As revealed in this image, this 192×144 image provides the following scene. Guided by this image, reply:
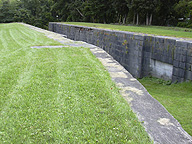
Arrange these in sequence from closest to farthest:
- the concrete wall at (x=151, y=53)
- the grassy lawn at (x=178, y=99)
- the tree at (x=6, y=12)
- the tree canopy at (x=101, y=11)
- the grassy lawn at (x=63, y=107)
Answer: the grassy lawn at (x=63, y=107) < the grassy lawn at (x=178, y=99) < the concrete wall at (x=151, y=53) < the tree canopy at (x=101, y=11) < the tree at (x=6, y=12)

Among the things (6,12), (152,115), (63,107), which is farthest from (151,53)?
(6,12)

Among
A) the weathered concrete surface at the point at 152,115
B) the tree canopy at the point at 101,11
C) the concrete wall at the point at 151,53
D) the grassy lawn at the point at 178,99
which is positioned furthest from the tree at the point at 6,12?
the weathered concrete surface at the point at 152,115

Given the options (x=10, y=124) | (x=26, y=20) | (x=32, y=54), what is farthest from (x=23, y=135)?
(x=26, y=20)

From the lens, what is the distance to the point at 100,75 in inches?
168

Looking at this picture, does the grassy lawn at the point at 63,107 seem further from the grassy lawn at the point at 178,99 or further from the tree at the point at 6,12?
the tree at the point at 6,12

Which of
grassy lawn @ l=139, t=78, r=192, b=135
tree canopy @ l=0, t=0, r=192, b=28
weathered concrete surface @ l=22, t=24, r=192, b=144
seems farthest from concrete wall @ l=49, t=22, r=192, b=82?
tree canopy @ l=0, t=0, r=192, b=28

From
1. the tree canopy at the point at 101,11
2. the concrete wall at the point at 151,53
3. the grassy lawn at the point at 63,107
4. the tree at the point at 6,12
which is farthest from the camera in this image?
the tree at the point at 6,12

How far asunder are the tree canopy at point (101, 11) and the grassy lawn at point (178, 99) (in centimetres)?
1810

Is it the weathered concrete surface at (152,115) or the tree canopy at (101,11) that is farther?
the tree canopy at (101,11)

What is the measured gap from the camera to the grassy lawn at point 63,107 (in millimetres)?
2371

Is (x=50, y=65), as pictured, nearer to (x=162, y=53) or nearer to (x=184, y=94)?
(x=184, y=94)

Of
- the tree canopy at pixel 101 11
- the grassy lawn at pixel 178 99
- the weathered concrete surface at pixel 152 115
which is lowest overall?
the grassy lawn at pixel 178 99

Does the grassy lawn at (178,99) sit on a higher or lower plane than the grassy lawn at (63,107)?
lower

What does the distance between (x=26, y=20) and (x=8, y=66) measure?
36421 mm
